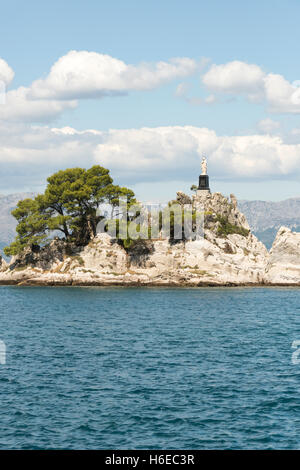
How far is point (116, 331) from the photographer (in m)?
62.6

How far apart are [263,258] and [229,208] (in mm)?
16003

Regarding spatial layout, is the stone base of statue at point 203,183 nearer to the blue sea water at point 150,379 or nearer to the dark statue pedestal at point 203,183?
the dark statue pedestal at point 203,183

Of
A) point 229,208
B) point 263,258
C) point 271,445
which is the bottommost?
point 271,445

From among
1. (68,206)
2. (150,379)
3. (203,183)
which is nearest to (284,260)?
(203,183)

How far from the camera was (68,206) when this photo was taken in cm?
11844

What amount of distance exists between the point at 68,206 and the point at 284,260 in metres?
42.1

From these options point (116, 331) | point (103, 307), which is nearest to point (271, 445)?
point (116, 331)

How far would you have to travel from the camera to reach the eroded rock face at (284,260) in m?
109

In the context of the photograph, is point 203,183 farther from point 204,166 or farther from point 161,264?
point 161,264

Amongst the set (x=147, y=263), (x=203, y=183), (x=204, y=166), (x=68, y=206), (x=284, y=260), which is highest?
(x=204, y=166)

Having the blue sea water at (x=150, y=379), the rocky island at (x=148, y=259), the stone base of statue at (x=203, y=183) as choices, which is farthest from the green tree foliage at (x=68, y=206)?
the blue sea water at (x=150, y=379)

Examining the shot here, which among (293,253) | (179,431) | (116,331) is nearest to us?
(179,431)

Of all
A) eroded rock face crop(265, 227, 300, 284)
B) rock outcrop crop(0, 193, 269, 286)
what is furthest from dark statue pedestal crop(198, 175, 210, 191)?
eroded rock face crop(265, 227, 300, 284)
